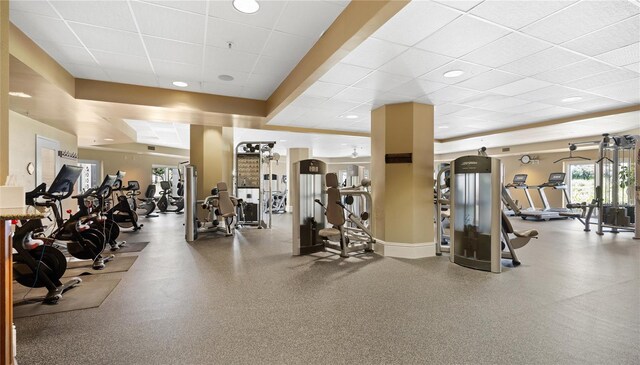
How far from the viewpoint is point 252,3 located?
2.76 meters

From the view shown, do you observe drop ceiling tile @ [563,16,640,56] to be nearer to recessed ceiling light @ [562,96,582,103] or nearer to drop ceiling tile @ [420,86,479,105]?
drop ceiling tile @ [420,86,479,105]

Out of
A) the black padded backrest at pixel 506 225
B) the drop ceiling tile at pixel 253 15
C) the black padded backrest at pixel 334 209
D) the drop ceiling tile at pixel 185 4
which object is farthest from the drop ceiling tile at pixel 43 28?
the black padded backrest at pixel 506 225

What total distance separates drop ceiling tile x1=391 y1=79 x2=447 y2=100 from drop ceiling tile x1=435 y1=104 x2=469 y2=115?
38.9 inches

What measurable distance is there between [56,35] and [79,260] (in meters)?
3.16

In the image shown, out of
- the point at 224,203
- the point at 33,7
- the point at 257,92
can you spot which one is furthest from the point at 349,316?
the point at 224,203

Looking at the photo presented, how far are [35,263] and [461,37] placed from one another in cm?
469

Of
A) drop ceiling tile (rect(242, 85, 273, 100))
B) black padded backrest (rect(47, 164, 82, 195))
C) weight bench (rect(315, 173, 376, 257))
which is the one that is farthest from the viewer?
drop ceiling tile (rect(242, 85, 273, 100))

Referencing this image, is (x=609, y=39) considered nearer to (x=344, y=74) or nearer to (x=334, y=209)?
(x=344, y=74)

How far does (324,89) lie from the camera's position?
435 cm

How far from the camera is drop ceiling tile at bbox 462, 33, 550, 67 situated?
2.93m

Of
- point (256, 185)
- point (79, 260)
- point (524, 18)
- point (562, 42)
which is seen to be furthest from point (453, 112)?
point (79, 260)

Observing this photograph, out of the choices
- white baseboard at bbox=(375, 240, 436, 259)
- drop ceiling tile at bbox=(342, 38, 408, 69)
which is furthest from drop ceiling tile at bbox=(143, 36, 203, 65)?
white baseboard at bbox=(375, 240, 436, 259)

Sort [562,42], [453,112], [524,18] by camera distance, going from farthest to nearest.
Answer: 1. [453,112]
2. [562,42]
3. [524,18]

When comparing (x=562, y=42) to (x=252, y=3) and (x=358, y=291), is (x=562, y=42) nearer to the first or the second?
(x=252, y=3)
